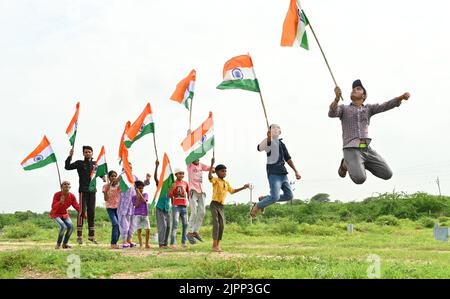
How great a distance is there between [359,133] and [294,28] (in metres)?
2.31

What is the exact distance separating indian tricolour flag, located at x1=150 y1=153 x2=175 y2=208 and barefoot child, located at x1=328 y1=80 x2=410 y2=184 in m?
4.97

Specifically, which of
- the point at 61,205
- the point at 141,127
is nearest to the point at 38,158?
the point at 61,205

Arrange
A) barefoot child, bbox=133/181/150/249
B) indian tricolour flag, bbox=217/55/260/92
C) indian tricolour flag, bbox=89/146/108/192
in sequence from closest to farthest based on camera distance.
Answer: indian tricolour flag, bbox=217/55/260/92, barefoot child, bbox=133/181/150/249, indian tricolour flag, bbox=89/146/108/192

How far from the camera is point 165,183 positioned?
1301 cm

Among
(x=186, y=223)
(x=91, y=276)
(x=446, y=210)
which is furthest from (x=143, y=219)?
(x=446, y=210)

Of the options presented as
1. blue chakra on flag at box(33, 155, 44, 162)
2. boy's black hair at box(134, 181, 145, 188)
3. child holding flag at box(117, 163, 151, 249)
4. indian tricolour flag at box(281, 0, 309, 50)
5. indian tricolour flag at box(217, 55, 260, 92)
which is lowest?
child holding flag at box(117, 163, 151, 249)

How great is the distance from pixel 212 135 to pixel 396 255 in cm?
433

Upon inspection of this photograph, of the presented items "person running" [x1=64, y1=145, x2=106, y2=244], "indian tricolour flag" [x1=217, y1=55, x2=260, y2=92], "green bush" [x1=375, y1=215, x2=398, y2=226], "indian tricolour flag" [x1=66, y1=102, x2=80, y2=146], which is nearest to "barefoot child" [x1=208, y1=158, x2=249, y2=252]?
"indian tricolour flag" [x1=217, y1=55, x2=260, y2=92]

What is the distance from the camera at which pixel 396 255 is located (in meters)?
10.6

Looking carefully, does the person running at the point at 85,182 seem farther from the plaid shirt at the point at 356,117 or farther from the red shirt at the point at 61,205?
the plaid shirt at the point at 356,117

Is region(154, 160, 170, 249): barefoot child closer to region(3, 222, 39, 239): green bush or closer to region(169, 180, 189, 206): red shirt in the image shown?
region(169, 180, 189, 206): red shirt

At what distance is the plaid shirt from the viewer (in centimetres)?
881

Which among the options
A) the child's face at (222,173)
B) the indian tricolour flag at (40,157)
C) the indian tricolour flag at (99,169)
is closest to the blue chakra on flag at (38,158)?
the indian tricolour flag at (40,157)

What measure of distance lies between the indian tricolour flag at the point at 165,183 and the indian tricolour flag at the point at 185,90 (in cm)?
170
